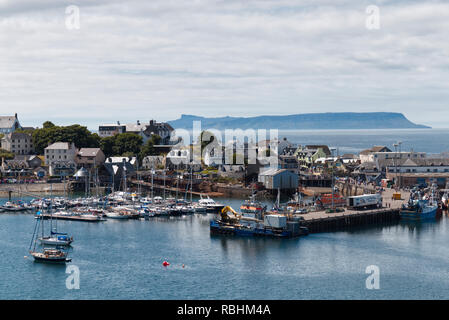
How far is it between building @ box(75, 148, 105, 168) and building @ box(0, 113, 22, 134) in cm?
3278

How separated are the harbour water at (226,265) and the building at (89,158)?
49.0 m

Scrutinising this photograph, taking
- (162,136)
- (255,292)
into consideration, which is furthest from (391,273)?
(162,136)

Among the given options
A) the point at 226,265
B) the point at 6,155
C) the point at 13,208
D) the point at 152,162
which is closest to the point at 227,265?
the point at 226,265

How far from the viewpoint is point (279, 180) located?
90250 millimetres

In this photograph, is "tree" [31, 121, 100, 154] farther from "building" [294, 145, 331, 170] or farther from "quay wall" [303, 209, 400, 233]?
"quay wall" [303, 209, 400, 233]

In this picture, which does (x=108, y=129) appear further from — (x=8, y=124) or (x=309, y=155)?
(x=309, y=155)

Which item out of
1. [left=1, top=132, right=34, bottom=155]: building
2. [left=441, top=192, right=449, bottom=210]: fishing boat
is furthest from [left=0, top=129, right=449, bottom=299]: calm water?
[left=1, top=132, right=34, bottom=155]: building

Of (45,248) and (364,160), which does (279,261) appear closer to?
(45,248)

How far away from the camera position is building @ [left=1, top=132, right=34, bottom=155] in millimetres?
119438

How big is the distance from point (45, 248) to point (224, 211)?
57.1 ft

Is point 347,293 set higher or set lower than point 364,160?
lower
